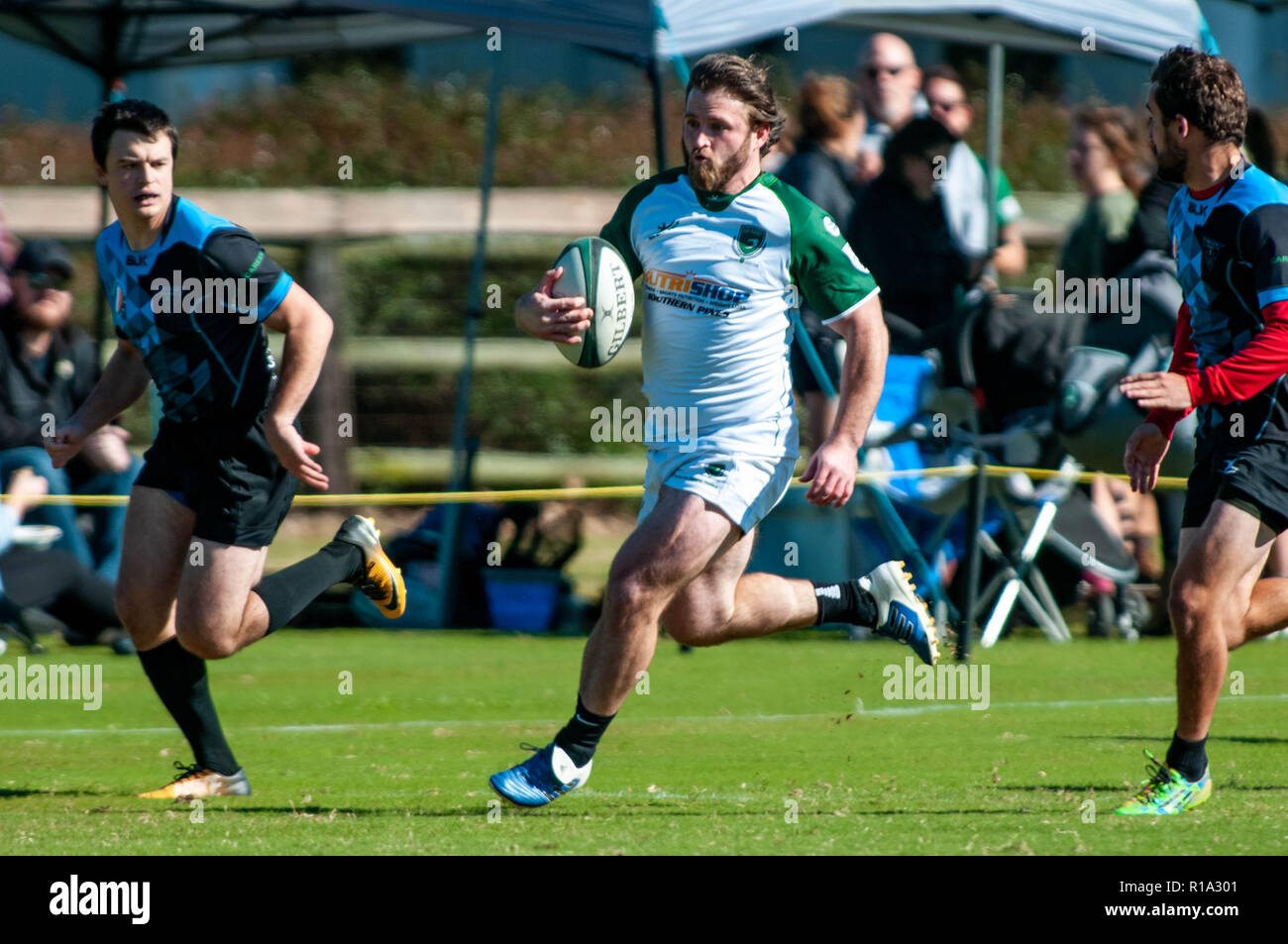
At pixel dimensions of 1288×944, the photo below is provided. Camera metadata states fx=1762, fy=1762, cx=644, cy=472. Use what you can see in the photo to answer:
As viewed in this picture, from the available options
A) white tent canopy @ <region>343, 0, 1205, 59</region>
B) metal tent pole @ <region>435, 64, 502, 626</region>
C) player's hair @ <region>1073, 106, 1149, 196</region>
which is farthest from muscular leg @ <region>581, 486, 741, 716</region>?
player's hair @ <region>1073, 106, 1149, 196</region>

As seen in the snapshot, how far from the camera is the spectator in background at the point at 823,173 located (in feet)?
32.5

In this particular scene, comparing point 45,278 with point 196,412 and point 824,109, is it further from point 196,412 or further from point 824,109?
point 196,412

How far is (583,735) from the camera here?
5367mm

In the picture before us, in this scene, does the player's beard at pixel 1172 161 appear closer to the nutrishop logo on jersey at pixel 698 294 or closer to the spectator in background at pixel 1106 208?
the nutrishop logo on jersey at pixel 698 294

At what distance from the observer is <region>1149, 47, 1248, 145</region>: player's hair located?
5.21 m

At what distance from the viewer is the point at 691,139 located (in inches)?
→ 212

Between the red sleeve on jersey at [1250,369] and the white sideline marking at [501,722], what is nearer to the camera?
the red sleeve on jersey at [1250,369]

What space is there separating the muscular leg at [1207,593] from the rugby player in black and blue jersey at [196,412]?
2719mm

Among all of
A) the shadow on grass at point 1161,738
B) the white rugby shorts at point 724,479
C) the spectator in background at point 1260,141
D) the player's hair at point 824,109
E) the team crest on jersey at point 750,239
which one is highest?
the player's hair at point 824,109

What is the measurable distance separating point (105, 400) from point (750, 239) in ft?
7.69

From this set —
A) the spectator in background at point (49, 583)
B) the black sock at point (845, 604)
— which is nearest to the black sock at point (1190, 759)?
the black sock at point (845, 604)

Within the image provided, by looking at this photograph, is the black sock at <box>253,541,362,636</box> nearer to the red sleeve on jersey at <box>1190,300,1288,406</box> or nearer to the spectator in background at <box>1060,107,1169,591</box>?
the red sleeve on jersey at <box>1190,300,1288,406</box>

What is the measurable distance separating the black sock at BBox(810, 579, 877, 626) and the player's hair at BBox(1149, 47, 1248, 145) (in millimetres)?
1939

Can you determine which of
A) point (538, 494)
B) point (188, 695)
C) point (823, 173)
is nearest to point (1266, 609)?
point (188, 695)
